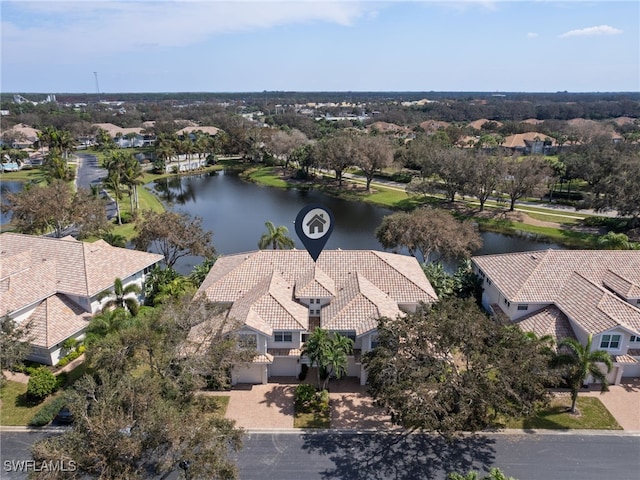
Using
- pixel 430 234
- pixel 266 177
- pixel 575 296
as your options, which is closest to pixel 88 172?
pixel 266 177

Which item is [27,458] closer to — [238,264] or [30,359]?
[30,359]

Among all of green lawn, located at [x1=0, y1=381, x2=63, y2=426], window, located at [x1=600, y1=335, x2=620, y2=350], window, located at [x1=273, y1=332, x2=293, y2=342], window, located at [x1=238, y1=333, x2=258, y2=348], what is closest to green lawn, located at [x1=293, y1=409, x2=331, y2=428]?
window, located at [x1=238, y1=333, x2=258, y2=348]

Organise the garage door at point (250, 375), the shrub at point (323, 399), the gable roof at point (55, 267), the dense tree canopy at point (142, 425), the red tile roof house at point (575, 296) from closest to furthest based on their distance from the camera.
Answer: the dense tree canopy at point (142, 425)
the shrub at point (323, 399)
the red tile roof house at point (575, 296)
the garage door at point (250, 375)
the gable roof at point (55, 267)

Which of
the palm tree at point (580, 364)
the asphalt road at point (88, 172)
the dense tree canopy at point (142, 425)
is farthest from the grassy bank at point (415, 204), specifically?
the dense tree canopy at point (142, 425)

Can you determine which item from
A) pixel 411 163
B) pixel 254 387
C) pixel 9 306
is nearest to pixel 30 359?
pixel 9 306

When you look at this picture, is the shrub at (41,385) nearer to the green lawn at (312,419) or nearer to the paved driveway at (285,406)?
the paved driveway at (285,406)

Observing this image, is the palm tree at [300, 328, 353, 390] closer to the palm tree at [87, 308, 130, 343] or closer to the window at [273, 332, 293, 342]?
the window at [273, 332, 293, 342]

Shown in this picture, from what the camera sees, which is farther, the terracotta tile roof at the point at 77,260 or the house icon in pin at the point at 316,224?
the terracotta tile roof at the point at 77,260
